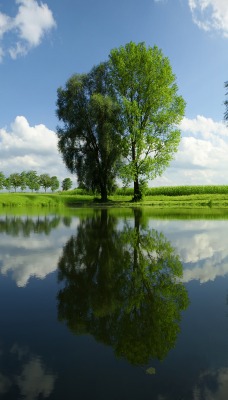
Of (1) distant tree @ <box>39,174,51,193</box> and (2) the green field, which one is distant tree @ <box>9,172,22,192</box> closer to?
(1) distant tree @ <box>39,174,51,193</box>

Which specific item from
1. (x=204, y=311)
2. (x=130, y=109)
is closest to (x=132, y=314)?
(x=204, y=311)

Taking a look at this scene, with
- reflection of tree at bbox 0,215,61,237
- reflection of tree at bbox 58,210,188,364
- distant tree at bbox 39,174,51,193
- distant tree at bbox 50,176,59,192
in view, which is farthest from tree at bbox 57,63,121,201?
distant tree at bbox 50,176,59,192

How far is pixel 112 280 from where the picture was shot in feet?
21.7

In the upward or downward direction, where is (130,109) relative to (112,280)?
upward

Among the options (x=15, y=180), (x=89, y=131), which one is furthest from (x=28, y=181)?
(x=89, y=131)

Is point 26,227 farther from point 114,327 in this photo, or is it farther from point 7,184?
point 7,184

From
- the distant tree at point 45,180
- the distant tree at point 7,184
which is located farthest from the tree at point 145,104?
the distant tree at point 45,180

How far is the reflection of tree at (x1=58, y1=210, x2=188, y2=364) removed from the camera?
13.3ft

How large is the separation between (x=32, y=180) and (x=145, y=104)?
60.8 meters

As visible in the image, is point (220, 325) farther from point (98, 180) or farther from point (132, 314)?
point (98, 180)

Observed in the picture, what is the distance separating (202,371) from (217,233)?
11.3 m

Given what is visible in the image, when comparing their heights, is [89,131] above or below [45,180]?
above

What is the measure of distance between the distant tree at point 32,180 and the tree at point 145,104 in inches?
2150

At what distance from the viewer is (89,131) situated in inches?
1769
